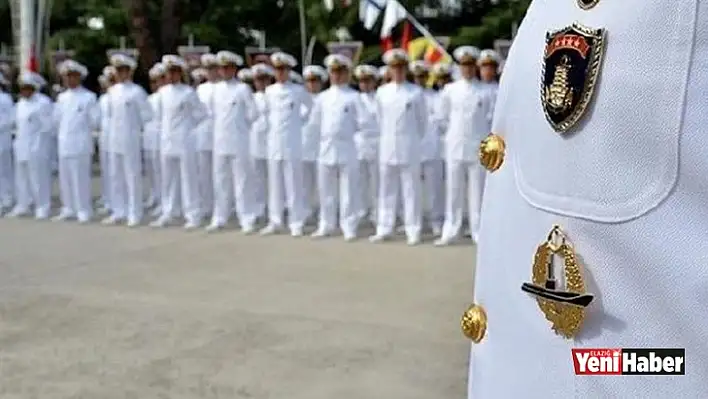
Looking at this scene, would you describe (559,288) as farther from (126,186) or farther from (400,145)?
(126,186)

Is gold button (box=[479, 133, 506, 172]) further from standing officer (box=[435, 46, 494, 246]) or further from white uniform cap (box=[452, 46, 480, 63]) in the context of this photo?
white uniform cap (box=[452, 46, 480, 63])

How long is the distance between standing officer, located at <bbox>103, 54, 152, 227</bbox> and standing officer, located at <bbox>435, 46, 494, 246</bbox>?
2.99 meters

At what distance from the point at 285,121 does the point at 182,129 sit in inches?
44.0

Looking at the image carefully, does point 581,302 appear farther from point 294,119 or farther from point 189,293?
point 294,119

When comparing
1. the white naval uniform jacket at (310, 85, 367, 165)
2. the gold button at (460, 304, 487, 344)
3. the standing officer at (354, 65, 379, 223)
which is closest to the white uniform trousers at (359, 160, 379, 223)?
the standing officer at (354, 65, 379, 223)

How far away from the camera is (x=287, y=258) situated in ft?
23.4

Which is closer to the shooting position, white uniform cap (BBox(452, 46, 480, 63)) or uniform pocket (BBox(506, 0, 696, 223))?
uniform pocket (BBox(506, 0, 696, 223))

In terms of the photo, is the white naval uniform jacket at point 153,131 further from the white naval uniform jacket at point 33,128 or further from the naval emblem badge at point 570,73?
the naval emblem badge at point 570,73

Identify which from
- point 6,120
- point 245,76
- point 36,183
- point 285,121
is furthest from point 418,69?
point 6,120

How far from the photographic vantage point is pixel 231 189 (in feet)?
29.3

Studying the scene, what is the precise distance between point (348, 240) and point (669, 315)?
7133 millimetres

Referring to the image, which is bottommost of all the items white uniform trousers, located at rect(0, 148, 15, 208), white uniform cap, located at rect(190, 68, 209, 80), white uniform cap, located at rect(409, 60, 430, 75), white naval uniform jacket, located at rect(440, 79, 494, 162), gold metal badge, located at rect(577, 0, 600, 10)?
white uniform trousers, located at rect(0, 148, 15, 208)

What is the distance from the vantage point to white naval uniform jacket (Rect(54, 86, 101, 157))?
9.27 m

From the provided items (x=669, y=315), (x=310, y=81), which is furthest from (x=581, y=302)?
(x=310, y=81)
